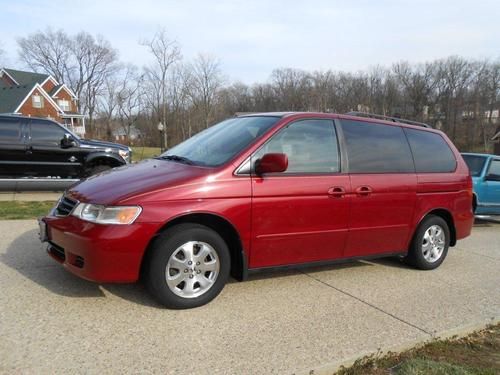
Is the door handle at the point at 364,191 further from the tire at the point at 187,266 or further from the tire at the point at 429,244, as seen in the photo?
the tire at the point at 187,266

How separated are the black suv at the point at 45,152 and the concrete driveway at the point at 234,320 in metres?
5.23

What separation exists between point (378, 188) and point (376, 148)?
1.63ft

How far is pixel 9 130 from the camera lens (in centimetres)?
984

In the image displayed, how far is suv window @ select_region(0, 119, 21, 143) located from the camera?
9.78 meters

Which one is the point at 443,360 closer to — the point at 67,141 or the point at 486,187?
the point at 486,187

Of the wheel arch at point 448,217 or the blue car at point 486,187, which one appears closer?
the wheel arch at point 448,217

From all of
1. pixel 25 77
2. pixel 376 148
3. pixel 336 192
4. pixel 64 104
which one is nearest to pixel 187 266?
pixel 336 192

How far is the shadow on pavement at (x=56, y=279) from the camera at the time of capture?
4023 millimetres

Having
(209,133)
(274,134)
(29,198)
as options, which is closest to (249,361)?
(274,134)

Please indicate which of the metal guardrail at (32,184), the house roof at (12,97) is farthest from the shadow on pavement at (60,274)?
the house roof at (12,97)

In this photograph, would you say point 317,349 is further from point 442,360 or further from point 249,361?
point 442,360

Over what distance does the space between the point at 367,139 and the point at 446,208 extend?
155cm

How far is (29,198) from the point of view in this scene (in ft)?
31.9

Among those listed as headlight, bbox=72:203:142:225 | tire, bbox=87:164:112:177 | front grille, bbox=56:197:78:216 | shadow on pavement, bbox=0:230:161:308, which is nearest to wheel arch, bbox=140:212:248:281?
headlight, bbox=72:203:142:225
